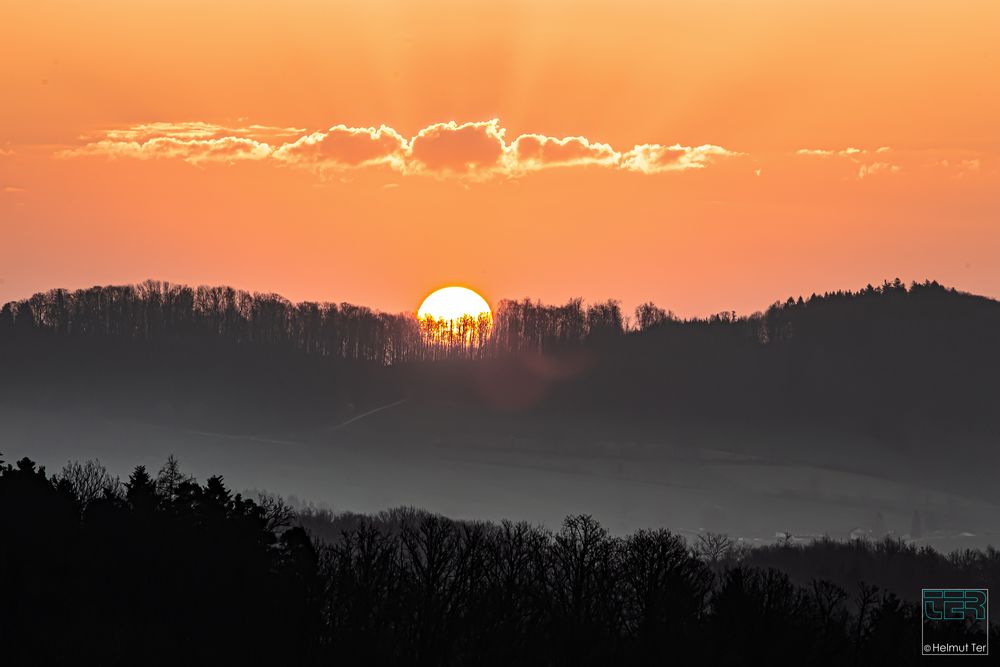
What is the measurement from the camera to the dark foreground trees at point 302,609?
66.8m

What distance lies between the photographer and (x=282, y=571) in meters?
78.5

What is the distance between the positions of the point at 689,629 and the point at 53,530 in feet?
107

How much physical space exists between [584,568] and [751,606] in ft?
35.1

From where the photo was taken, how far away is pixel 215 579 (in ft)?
243

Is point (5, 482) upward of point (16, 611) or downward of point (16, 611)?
upward

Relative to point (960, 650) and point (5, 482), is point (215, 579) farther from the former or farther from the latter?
point (960, 650)

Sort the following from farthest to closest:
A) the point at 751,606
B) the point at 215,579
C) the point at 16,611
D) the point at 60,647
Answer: the point at 751,606, the point at 215,579, the point at 16,611, the point at 60,647

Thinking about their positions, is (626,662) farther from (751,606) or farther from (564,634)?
(751,606)

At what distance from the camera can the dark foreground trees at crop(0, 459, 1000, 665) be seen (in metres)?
66.8

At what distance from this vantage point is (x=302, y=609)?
69688mm

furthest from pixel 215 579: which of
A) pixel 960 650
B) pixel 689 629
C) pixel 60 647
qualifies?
pixel 960 650

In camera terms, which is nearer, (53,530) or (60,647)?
(60,647)

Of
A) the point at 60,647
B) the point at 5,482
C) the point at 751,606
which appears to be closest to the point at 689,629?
the point at 751,606

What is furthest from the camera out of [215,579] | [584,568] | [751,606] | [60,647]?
[584,568]
